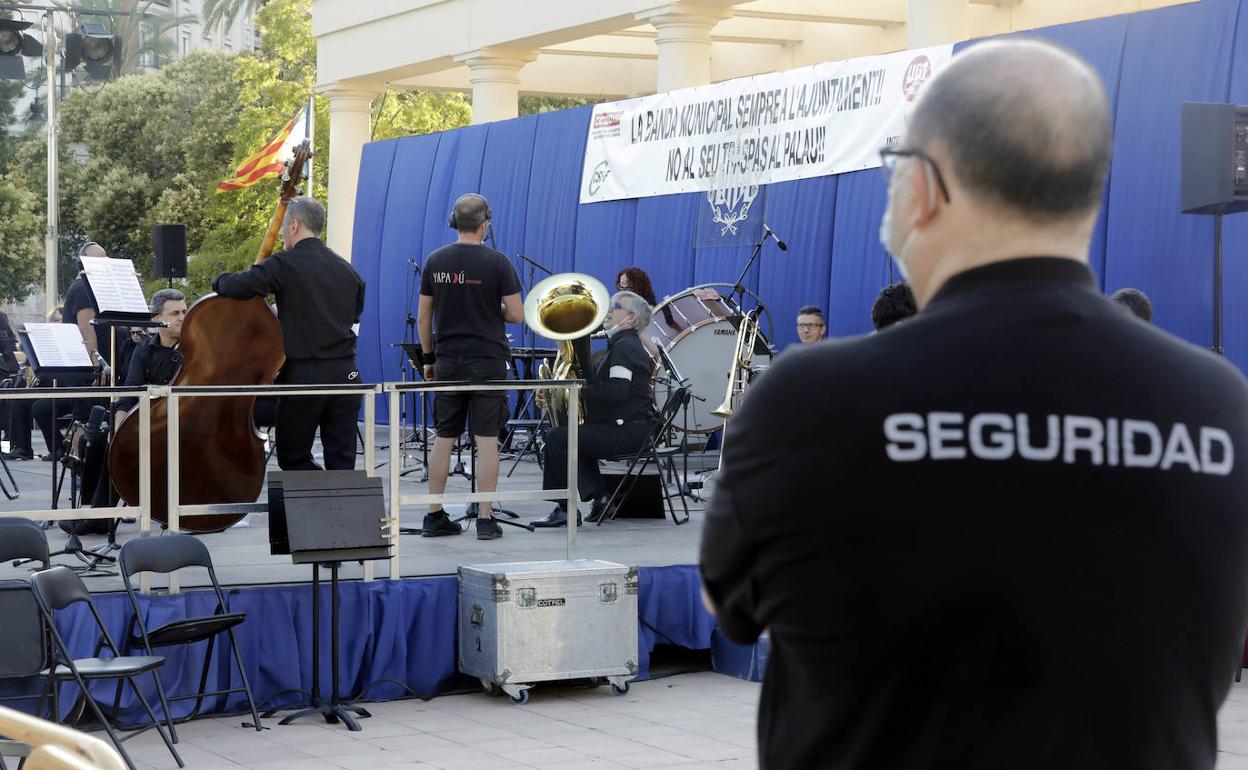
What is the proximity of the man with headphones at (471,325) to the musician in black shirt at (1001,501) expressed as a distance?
22.6 ft

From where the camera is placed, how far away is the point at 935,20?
14891 mm

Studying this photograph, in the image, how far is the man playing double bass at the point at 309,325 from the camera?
7.56 m

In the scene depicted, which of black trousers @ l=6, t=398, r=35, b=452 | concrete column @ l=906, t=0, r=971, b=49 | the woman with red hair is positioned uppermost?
concrete column @ l=906, t=0, r=971, b=49

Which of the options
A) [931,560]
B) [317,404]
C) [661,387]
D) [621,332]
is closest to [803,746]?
[931,560]

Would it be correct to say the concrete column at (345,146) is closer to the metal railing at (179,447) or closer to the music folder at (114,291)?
the music folder at (114,291)

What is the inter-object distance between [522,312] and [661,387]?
3140 millimetres

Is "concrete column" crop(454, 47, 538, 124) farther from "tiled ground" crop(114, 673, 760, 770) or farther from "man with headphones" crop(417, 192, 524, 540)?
"tiled ground" crop(114, 673, 760, 770)

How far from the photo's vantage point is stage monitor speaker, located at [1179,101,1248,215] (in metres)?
8.06

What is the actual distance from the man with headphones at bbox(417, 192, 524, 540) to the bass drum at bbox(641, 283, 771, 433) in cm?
300

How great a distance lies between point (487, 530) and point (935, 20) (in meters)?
8.35

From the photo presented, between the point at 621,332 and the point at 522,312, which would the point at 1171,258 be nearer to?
the point at 621,332

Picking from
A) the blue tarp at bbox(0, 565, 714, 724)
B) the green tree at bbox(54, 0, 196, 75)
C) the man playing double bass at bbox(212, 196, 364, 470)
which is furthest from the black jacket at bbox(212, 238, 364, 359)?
the green tree at bbox(54, 0, 196, 75)

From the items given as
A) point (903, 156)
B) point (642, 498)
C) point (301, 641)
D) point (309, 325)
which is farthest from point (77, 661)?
point (903, 156)

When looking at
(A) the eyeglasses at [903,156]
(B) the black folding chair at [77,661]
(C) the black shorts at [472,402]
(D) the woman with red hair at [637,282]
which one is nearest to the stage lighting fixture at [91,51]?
(D) the woman with red hair at [637,282]
